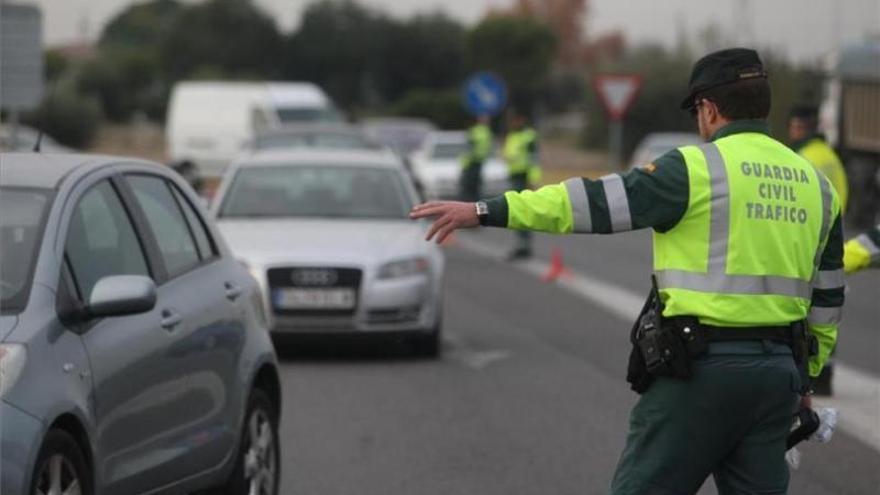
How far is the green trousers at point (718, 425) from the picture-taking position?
5.84 m

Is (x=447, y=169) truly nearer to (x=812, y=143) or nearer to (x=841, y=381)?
(x=841, y=381)

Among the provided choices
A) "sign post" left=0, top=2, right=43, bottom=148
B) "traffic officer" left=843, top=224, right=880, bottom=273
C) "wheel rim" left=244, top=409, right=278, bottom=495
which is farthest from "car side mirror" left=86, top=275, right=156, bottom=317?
"sign post" left=0, top=2, right=43, bottom=148

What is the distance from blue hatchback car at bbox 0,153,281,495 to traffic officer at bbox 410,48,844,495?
1237 millimetres

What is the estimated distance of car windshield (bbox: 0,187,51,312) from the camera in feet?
21.5

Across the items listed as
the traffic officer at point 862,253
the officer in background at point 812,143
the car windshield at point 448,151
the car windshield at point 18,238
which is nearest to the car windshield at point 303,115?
the car windshield at point 448,151

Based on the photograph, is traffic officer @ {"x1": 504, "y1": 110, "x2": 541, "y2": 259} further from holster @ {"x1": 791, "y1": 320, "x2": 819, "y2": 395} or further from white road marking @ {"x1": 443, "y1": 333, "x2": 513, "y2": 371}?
holster @ {"x1": 791, "y1": 320, "x2": 819, "y2": 395}

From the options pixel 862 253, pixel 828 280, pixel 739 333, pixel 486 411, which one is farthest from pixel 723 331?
pixel 486 411

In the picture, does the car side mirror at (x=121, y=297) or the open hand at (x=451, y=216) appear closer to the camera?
the open hand at (x=451, y=216)

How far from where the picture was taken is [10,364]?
6.00 m

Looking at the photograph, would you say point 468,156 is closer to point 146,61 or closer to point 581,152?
point 581,152

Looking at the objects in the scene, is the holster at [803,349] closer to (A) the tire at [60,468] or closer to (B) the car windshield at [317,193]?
(A) the tire at [60,468]

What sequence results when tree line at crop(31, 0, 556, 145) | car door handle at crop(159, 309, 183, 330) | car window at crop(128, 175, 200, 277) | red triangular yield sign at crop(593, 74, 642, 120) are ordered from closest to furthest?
car door handle at crop(159, 309, 183, 330), car window at crop(128, 175, 200, 277), red triangular yield sign at crop(593, 74, 642, 120), tree line at crop(31, 0, 556, 145)

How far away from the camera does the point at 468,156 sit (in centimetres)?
3531

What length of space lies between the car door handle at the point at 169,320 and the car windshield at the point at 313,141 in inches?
673
